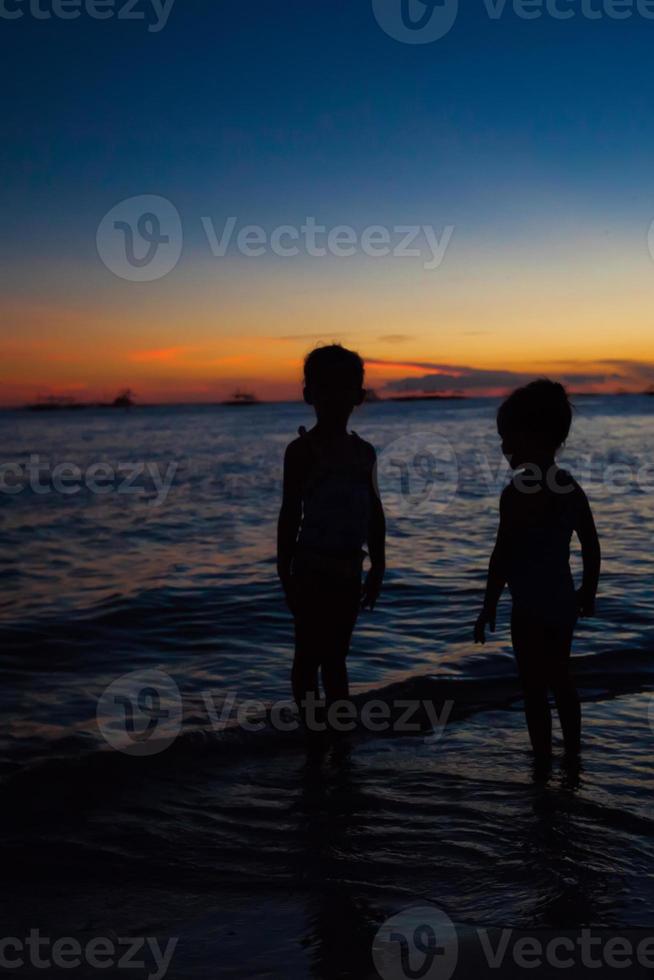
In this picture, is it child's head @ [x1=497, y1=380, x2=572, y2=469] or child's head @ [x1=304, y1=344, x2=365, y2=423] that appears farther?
child's head @ [x1=304, y1=344, x2=365, y2=423]

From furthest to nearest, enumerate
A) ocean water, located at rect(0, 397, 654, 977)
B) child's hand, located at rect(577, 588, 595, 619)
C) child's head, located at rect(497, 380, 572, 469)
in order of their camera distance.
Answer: child's hand, located at rect(577, 588, 595, 619), child's head, located at rect(497, 380, 572, 469), ocean water, located at rect(0, 397, 654, 977)

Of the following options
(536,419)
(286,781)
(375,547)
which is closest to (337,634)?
(375,547)

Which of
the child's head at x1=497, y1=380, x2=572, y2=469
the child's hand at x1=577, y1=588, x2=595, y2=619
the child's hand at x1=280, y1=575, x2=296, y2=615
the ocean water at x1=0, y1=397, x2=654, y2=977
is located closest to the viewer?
the ocean water at x1=0, y1=397, x2=654, y2=977

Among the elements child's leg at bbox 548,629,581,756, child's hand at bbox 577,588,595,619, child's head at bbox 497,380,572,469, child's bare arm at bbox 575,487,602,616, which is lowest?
child's leg at bbox 548,629,581,756

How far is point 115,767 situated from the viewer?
4.68 m

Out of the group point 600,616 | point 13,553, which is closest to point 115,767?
point 600,616

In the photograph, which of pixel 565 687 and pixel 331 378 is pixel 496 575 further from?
pixel 331 378

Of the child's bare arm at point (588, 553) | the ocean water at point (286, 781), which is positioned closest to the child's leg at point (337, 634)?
the ocean water at point (286, 781)

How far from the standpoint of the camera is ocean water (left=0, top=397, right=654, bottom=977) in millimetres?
3152

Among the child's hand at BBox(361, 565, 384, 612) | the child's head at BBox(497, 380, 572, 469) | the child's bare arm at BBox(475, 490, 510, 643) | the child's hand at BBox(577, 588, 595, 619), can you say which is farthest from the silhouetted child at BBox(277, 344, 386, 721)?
the child's hand at BBox(577, 588, 595, 619)

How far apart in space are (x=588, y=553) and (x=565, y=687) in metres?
0.66

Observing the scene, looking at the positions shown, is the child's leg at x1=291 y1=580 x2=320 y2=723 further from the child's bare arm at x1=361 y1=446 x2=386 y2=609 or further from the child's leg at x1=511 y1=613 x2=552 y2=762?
the child's leg at x1=511 y1=613 x2=552 y2=762

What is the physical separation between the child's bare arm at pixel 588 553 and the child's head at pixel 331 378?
1184 millimetres

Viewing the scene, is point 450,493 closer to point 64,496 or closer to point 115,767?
point 64,496
